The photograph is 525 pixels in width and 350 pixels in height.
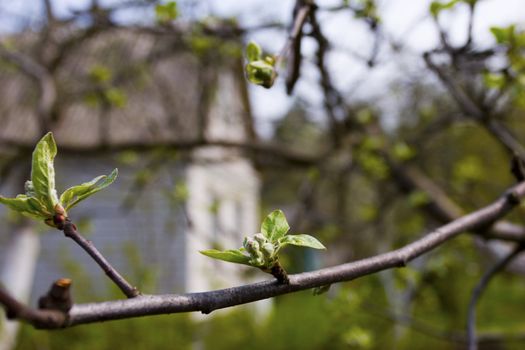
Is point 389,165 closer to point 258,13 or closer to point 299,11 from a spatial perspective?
point 258,13

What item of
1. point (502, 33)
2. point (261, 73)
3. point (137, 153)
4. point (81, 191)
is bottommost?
point (137, 153)

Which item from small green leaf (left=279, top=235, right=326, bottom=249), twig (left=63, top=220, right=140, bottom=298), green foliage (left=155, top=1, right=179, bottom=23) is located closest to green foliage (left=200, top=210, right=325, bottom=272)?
small green leaf (left=279, top=235, right=326, bottom=249)

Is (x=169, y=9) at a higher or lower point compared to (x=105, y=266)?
higher

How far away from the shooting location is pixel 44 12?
4.32 m

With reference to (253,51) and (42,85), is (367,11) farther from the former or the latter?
(42,85)

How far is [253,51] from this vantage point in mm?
1117

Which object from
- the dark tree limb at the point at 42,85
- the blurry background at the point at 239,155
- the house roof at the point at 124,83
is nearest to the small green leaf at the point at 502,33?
the blurry background at the point at 239,155

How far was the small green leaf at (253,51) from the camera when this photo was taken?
1112mm

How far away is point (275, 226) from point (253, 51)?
46cm

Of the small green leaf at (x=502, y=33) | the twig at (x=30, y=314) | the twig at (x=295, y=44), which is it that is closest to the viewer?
the twig at (x=30, y=314)

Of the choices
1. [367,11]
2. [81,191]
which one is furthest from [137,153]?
[81,191]

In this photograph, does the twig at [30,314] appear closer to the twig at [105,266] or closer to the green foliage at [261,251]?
the twig at [105,266]

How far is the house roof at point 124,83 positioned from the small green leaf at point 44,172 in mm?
2988

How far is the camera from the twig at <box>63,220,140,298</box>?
0.69 m
